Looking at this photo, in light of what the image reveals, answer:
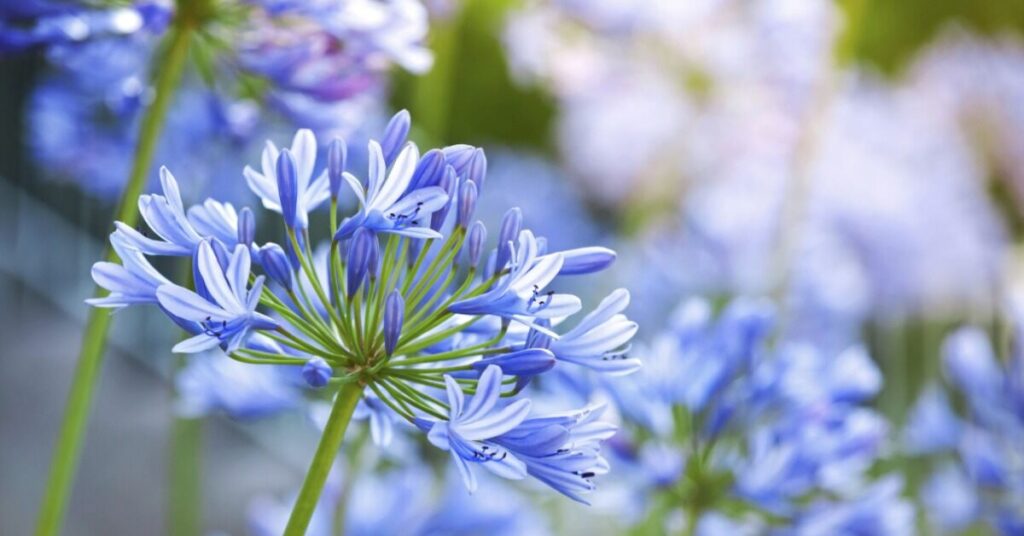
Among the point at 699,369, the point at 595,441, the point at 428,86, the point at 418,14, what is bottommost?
the point at 595,441

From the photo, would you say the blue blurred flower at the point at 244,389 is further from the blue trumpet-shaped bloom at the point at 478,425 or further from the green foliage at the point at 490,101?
the green foliage at the point at 490,101

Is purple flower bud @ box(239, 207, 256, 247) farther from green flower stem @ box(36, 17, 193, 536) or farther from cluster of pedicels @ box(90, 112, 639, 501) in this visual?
green flower stem @ box(36, 17, 193, 536)

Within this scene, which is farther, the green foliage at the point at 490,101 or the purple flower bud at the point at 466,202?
the green foliage at the point at 490,101

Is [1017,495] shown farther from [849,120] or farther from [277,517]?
[849,120]

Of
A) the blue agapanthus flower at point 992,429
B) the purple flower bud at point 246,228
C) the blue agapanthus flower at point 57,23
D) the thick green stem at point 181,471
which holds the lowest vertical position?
the thick green stem at point 181,471

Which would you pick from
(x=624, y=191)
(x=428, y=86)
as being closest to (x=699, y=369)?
(x=428, y=86)

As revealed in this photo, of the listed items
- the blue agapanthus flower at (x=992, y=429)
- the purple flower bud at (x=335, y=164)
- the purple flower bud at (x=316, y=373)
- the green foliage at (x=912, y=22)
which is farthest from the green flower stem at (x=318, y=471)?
the green foliage at (x=912, y=22)

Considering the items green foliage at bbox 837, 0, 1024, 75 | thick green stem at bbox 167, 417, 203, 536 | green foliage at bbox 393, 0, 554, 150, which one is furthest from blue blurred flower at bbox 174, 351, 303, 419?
green foliage at bbox 393, 0, 554, 150
